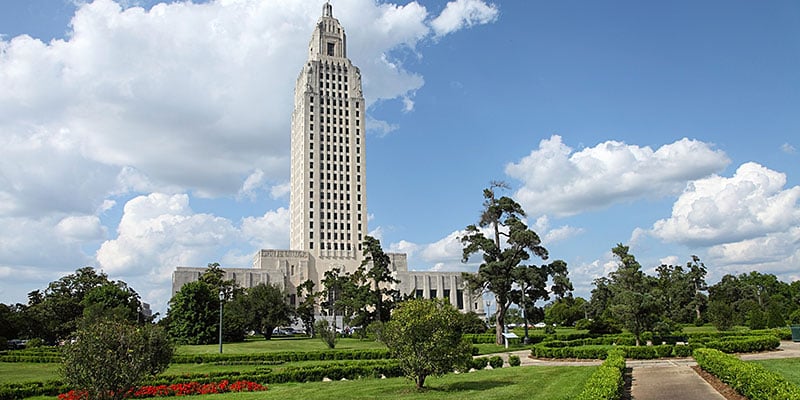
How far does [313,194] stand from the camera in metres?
109

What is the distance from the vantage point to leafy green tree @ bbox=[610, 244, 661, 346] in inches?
1305

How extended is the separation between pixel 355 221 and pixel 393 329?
9192 centimetres

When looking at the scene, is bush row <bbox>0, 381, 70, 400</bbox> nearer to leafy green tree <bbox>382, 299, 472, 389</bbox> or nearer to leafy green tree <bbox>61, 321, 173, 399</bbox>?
leafy green tree <bbox>61, 321, 173, 399</bbox>

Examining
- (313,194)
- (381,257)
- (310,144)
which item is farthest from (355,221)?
(381,257)

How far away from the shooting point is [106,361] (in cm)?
1582

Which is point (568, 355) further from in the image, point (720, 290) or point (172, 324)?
point (720, 290)

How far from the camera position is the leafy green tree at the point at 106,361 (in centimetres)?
1581

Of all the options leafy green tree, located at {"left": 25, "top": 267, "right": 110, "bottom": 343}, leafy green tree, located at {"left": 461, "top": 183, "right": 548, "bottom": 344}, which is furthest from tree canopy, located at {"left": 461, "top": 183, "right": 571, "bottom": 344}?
leafy green tree, located at {"left": 25, "top": 267, "right": 110, "bottom": 343}

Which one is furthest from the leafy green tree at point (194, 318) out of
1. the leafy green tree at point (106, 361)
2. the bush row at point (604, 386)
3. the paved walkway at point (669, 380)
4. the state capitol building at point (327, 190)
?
the state capitol building at point (327, 190)

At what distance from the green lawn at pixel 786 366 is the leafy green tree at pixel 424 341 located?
Result: 10326 millimetres

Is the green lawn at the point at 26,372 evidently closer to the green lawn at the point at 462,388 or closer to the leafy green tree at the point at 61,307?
the green lawn at the point at 462,388

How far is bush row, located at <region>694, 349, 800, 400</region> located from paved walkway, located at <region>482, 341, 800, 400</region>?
533 mm

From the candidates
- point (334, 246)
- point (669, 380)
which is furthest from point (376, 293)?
point (334, 246)

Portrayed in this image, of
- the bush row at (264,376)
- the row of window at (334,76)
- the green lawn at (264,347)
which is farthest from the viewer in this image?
the row of window at (334,76)
